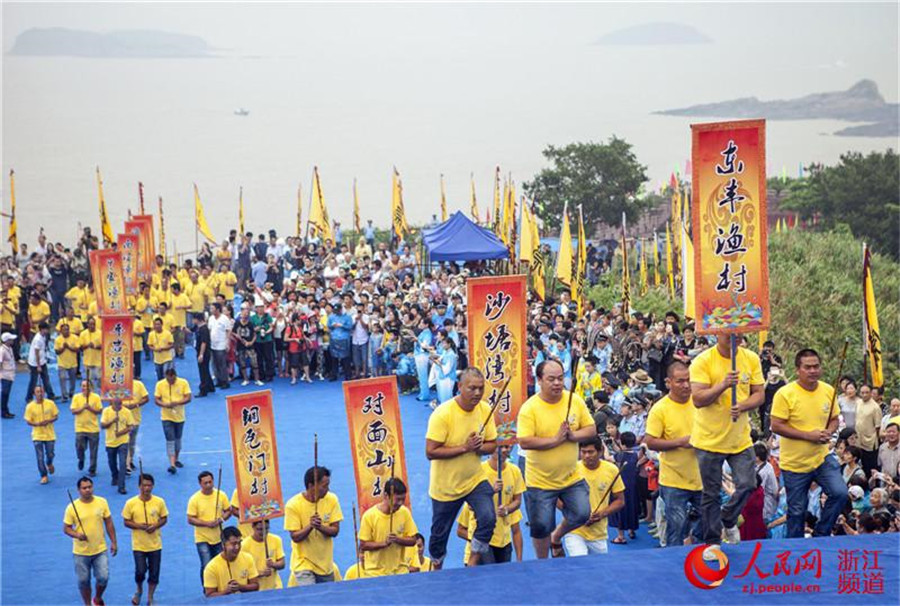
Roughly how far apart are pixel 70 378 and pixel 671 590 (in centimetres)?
1407

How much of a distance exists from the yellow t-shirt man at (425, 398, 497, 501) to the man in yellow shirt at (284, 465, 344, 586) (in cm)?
154

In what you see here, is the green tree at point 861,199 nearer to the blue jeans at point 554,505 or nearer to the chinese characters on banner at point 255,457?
the chinese characters on banner at point 255,457

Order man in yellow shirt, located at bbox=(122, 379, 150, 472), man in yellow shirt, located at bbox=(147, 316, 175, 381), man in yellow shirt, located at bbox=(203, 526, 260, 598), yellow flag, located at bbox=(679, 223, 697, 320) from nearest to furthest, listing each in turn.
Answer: man in yellow shirt, located at bbox=(203, 526, 260, 598), yellow flag, located at bbox=(679, 223, 697, 320), man in yellow shirt, located at bbox=(122, 379, 150, 472), man in yellow shirt, located at bbox=(147, 316, 175, 381)

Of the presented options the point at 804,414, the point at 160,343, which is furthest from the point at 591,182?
the point at 804,414

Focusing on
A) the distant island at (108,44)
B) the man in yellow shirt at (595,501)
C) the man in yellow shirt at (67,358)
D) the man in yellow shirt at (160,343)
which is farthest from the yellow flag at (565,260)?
the distant island at (108,44)

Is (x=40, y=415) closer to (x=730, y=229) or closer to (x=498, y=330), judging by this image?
(x=498, y=330)

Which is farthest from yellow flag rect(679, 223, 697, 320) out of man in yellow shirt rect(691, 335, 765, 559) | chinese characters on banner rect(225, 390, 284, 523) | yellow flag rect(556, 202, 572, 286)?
man in yellow shirt rect(691, 335, 765, 559)

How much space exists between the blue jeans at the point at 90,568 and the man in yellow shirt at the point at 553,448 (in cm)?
496

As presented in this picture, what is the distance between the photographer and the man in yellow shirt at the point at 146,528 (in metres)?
12.0

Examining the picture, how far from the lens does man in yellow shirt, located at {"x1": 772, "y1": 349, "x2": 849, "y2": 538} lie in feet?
28.8

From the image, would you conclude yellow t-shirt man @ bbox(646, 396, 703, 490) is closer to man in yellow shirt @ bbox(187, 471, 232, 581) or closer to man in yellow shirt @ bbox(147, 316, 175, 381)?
man in yellow shirt @ bbox(187, 471, 232, 581)

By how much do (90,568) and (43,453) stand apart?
433cm

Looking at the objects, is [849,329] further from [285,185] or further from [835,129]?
[835,129]

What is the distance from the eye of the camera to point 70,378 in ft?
65.0
